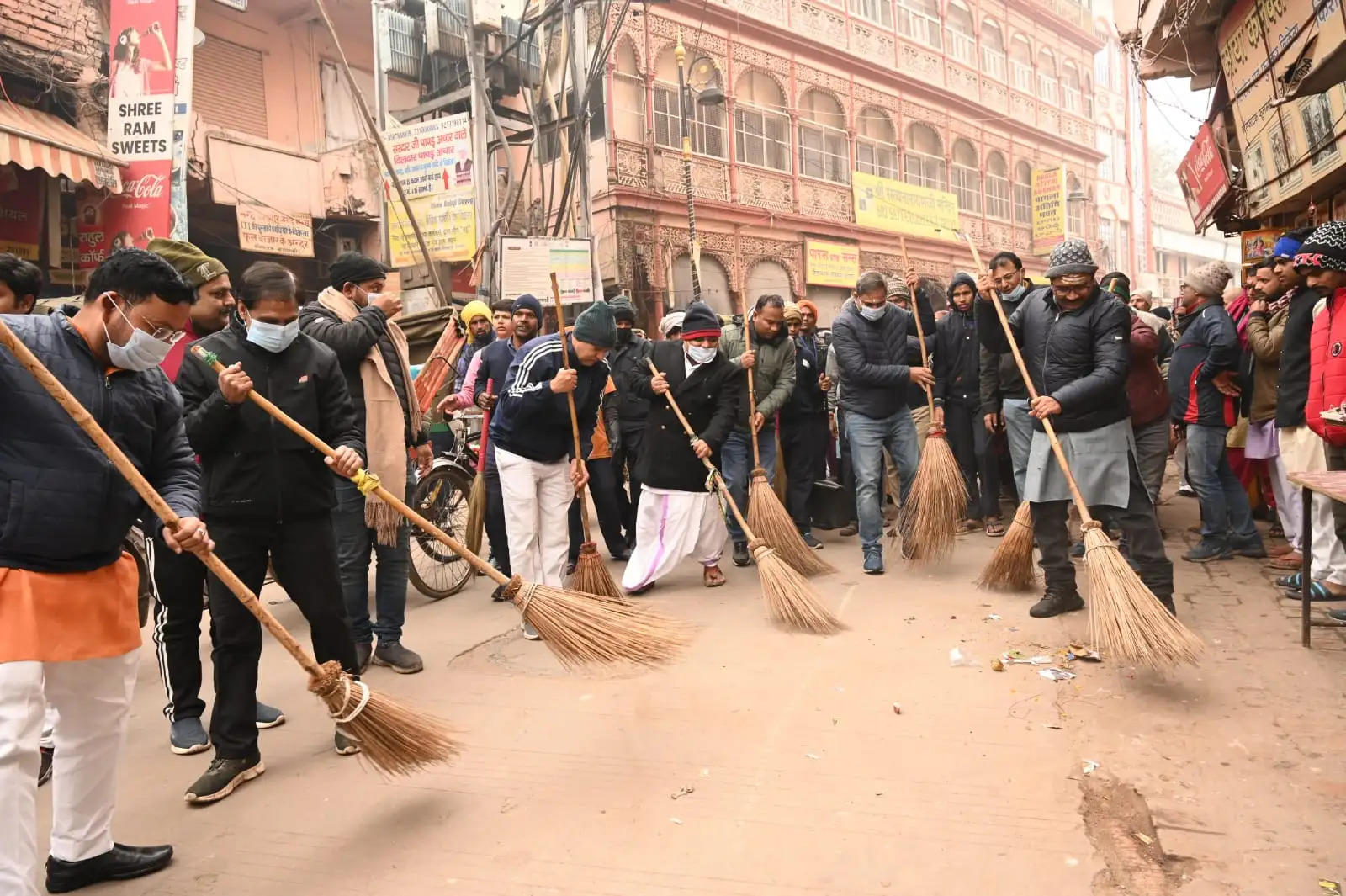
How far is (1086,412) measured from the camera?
3893 mm

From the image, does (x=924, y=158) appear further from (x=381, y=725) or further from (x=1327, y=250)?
(x=381, y=725)

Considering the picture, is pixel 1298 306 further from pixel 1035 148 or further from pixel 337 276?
pixel 1035 148

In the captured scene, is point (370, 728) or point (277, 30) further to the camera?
point (277, 30)

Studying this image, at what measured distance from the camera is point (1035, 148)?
78.9 ft

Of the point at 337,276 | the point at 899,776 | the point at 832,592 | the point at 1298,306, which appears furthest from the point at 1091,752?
the point at 337,276

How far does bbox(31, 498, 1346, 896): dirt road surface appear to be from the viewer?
2.27 m

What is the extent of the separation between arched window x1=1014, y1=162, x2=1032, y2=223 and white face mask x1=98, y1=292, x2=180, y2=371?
80.3ft

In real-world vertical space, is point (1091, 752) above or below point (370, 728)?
below

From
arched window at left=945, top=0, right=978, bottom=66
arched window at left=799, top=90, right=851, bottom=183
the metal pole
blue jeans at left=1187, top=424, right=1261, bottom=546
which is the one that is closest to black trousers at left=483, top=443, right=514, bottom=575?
blue jeans at left=1187, top=424, right=1261, bottom=546

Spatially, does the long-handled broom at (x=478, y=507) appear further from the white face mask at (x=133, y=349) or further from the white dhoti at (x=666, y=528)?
the white face mask at (x=133, y=349)

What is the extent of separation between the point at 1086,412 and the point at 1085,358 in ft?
0.86

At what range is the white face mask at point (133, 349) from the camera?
220 centimetres

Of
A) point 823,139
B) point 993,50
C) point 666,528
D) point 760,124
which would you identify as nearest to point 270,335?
point 666,528

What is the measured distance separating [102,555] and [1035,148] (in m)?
26.3
